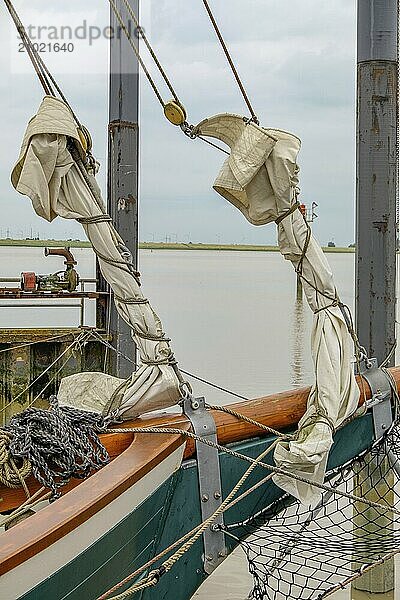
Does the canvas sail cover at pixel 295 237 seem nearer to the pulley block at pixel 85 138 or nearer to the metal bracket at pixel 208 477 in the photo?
the metal bracket at pixel 208 477

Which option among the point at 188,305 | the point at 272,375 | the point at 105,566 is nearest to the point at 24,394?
the point at 105,566

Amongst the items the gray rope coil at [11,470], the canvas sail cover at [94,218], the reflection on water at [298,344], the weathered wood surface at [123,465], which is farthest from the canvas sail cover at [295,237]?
the reflection on water at [298,344]

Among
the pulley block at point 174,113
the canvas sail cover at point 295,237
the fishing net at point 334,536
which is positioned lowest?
the fishing net at point 334,536

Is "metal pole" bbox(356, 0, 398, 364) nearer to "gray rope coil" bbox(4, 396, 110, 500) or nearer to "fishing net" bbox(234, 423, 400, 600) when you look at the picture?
"fishing net" bbox(234, 423, 400, 600)

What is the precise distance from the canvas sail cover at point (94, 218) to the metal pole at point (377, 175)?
186cm

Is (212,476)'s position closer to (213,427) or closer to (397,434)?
(213,427)

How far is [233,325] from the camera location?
2517cm

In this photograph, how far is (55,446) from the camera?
10.6 ft

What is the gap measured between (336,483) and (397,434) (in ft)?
1.40

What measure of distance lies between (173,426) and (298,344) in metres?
17.8

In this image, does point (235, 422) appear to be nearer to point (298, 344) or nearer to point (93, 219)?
point (93, 219)

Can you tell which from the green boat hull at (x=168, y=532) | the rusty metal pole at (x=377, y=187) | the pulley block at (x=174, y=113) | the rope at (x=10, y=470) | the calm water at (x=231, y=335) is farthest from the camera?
the calm water at (x=231, y=335)

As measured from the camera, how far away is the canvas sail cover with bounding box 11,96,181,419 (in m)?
3.56

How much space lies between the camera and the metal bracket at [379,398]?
4230 mm
